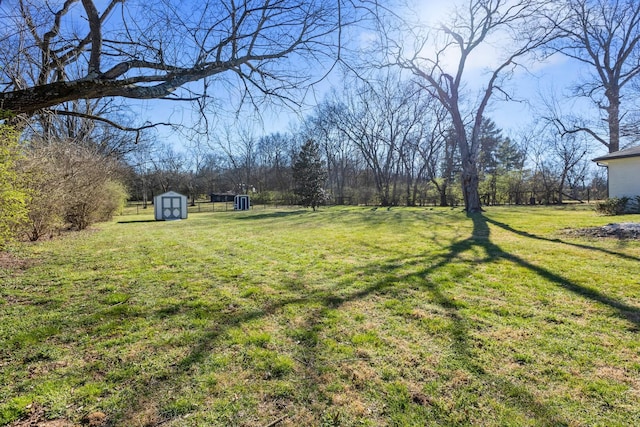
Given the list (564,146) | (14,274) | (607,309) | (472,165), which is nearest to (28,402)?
(14,274)

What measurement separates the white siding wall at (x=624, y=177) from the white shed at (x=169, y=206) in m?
22.1

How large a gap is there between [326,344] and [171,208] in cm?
1779

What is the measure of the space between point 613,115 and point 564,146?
1563 centimetres

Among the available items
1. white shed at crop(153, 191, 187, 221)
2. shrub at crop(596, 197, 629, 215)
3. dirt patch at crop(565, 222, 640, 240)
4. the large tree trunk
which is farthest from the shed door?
shrub at crop(596, 197, 629, 215)

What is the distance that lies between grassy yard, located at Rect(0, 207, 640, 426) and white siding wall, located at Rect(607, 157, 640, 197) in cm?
1178

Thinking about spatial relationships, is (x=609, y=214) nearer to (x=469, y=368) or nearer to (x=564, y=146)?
(x=469, y=368)

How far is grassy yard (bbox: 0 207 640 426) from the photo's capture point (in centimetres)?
173

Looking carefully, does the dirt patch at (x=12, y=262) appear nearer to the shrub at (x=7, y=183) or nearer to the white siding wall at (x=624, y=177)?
the shrub at (x=7, y=183)

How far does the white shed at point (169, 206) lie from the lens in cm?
1751

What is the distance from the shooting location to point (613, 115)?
14.2 m

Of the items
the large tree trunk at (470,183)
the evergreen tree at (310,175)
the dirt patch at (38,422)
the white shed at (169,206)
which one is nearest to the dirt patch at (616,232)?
→ the large tree trunk at (470,183)

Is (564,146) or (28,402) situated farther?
(564,146)

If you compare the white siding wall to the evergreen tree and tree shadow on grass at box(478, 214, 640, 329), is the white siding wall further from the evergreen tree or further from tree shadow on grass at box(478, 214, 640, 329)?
the evergreen tree

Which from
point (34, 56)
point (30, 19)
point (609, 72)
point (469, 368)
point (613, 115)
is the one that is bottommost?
point (469, 368)
